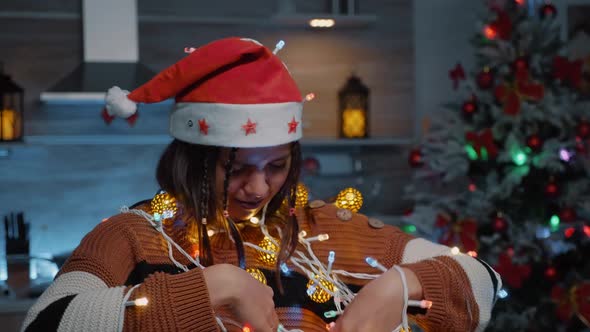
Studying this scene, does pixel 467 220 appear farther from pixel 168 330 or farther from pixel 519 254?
pixel 168 330

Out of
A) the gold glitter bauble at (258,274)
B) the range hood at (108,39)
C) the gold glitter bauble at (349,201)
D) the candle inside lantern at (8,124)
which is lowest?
the gold glitter bauble at (258,274)

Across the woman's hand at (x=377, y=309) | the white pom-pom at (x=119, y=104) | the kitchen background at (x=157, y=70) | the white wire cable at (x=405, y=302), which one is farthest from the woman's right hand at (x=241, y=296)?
the kitchen background at (x=157, y=70)

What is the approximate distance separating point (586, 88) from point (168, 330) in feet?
8.37

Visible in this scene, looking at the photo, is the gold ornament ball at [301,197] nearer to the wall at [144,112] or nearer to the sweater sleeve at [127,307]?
the sweater sleeve at [127,307]

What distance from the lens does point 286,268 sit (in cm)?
150

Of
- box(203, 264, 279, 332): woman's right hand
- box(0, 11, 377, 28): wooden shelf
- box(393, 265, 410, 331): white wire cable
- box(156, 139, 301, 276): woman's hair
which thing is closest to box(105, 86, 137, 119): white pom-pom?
box(156, 139, 301, 276): woman's hair

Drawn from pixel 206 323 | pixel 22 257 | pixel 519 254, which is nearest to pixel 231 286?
pixel 206 323

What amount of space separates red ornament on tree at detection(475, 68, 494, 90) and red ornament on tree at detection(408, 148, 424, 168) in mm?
Result: 403

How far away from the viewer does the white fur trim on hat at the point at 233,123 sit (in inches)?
54.2

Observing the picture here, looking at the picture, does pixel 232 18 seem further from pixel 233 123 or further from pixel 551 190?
pixel 233 123

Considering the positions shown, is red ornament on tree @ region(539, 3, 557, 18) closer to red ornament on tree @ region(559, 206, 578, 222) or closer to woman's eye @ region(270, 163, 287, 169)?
red ornament on tree @ region(559, 206, 578, 222)

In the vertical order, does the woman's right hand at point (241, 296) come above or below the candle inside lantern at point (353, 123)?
below

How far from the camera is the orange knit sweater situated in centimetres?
117

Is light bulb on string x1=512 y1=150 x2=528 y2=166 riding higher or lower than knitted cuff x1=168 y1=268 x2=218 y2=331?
higher
